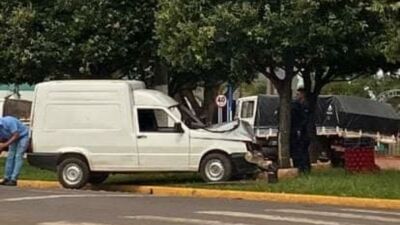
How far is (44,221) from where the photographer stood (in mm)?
11352

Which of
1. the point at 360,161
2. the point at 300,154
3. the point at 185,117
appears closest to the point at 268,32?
the point at 185,117

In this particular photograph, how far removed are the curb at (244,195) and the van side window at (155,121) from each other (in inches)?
49.1

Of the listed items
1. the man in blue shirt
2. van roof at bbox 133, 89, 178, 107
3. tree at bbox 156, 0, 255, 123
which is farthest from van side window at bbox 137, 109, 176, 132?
the man in blue shirt

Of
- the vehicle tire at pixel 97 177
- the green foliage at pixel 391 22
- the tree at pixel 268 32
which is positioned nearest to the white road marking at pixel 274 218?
the green foliage at pixel 391 22

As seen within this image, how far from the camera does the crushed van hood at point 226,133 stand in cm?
1827

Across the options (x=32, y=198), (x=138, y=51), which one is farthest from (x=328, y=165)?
(x=32, y=198)

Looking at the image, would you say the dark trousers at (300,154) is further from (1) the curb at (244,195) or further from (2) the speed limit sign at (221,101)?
(2) the speed limit sign at (221,101)

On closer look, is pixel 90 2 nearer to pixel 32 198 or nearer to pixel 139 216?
pixel 32 198

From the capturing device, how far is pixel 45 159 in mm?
18531

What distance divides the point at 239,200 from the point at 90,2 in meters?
8.11

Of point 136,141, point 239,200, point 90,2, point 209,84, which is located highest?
point 90,2

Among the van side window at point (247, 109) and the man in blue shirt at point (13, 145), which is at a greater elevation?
the van side window at point (247, 109)

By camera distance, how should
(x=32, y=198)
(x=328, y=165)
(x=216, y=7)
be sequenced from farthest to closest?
1. (x=328, y=165)
2. (x=216, y=7)
3. (x=32, y=198)

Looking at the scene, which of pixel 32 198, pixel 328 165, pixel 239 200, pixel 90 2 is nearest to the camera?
pixel 32 198
